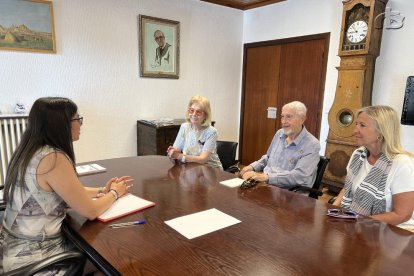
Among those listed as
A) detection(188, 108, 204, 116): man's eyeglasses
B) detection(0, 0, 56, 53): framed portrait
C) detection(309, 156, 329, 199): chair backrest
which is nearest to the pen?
detection(188, 108, 204, 116): man's eyeglasses

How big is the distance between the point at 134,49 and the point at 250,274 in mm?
3356

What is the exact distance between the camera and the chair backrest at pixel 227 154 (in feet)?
8.92

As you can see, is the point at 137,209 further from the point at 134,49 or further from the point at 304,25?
the point at 304,25

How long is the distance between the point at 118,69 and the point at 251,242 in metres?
3.08

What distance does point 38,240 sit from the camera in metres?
1.18

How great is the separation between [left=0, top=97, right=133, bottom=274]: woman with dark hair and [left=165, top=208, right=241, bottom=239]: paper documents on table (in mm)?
358

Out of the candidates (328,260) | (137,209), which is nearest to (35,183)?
(137,209)

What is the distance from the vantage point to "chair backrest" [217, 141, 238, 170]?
2.72 m

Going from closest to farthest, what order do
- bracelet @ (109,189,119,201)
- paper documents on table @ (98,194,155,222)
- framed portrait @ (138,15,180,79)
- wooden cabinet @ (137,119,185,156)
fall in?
1. paper documents on table @ (98,194,155,222)
2. bracelet @ (109,189,119,201)
3. wooden cabinet @ (137,119,185,156)
4. framed portrait @ (138,15,180,79)

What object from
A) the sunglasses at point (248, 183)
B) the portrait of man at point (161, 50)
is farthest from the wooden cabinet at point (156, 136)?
the sunglasses at point (248, 183)

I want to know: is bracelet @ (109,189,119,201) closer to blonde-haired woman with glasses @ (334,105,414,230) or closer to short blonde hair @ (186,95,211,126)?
short blonde hair @ (186,95,211,126)

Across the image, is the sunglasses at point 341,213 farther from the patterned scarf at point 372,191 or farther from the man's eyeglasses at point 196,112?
the man's eyeglasses at point 196,112

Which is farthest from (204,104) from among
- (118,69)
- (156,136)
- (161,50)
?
(161,50)

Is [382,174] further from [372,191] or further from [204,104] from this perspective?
[204,104]
